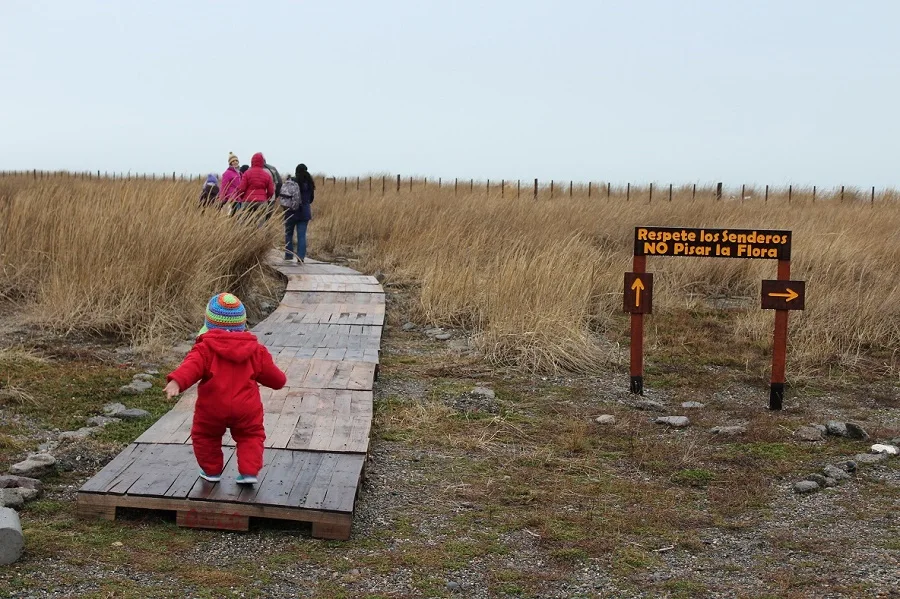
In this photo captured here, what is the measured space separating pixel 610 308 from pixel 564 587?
21.3 ft

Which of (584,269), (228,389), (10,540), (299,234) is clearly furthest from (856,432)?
(299,234)

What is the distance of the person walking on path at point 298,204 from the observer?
39.7 feet

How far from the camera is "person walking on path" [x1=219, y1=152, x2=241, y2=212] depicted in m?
11.6

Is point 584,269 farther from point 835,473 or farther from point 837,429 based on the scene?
point 835,473

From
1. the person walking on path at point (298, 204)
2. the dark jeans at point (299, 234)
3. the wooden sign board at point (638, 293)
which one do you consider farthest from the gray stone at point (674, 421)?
the dark jeans at point (299, 234)

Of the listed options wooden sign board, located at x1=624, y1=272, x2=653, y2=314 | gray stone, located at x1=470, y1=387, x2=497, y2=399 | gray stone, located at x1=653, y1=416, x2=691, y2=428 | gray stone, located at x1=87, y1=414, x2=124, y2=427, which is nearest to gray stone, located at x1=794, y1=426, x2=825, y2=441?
gray stone, located at x1=653, y1=416, x2=691, y2=428

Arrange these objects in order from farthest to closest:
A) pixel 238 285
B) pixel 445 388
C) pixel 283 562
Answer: pixel 238 285
pixel 445 388
pixel 283 562

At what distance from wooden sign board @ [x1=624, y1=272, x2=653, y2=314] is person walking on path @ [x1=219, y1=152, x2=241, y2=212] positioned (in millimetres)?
6114

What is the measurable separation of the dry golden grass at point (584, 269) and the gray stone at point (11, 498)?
13.3 feet

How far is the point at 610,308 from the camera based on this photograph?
980 centimetres

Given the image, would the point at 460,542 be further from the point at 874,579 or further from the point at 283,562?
the point at 874,579

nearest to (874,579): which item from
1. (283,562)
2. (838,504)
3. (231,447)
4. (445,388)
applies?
(838,504)

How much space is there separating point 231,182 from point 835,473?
29.7ft

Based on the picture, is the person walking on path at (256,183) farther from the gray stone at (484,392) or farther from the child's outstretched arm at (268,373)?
the child's outstretched arm at (268,373)
